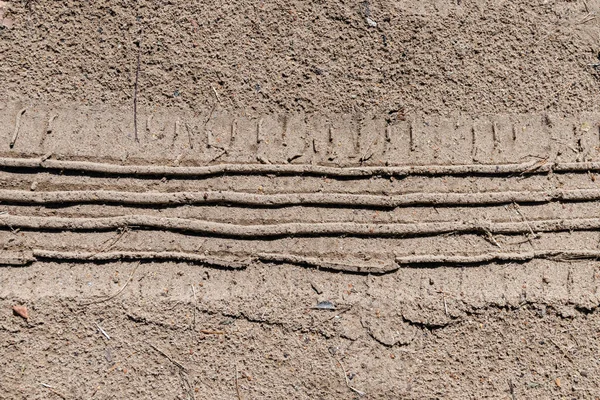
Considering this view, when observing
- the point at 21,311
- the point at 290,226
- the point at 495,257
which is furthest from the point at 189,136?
the point at 495,257

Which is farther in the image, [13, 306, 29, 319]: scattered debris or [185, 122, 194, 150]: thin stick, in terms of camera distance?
[185, 122, 194, 150]: thin stick

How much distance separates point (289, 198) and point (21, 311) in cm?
124

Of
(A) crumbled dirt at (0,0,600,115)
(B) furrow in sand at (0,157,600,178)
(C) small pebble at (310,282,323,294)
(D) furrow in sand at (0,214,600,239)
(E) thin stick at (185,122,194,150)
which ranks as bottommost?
(C) small pebble at (310,282,323,294)

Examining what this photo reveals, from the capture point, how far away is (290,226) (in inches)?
80.2

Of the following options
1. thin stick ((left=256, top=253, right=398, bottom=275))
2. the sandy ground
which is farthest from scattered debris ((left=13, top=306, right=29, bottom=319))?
thin stick ((left=256, top=253, right=398, bottom=275))

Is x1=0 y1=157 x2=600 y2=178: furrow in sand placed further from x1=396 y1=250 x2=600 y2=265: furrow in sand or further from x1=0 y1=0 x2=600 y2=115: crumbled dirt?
x1=396 y1=250 x2=600 y2=265: furrow in sand

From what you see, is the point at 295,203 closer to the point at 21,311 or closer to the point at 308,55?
the point at 308,55

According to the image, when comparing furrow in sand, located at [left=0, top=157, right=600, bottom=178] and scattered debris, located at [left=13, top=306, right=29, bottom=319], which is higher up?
furrow in sand, located at [left=0, top=157, right=600, bottom=178]

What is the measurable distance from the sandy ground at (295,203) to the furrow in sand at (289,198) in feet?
0.03

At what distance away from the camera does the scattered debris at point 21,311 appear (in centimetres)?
196

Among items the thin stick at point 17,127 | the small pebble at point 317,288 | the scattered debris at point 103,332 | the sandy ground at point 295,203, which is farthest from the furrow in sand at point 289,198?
the scattered debris at point 103,332

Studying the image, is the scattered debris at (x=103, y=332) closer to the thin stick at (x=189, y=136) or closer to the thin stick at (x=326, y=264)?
the thin stick at (x=326, y=264)

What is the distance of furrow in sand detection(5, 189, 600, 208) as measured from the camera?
79.3 inches

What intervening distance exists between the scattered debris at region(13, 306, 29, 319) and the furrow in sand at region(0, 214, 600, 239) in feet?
1.12
